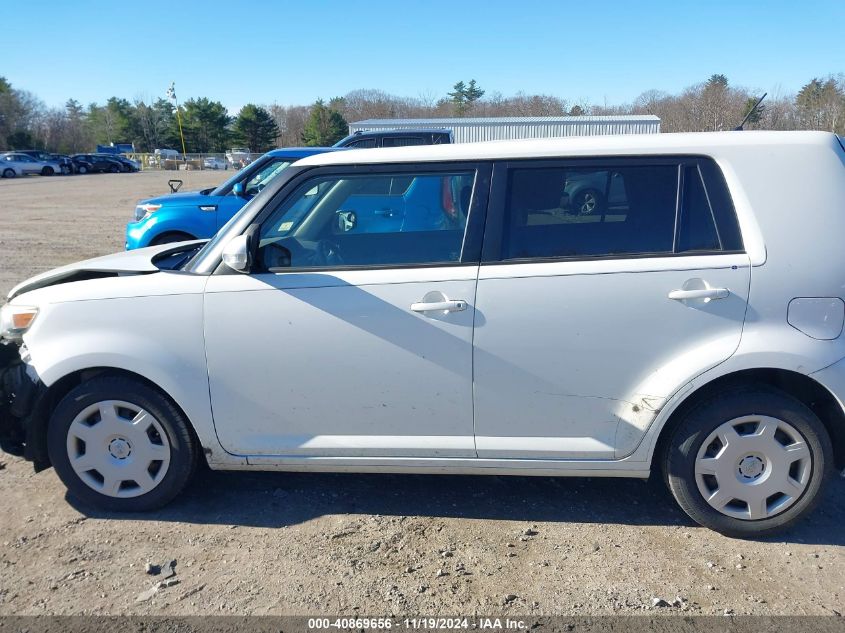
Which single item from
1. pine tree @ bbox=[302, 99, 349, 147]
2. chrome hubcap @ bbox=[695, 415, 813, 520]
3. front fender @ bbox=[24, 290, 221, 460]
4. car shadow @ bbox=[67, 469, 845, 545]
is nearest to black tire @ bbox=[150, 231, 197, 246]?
car shadow @ bbox=[67, 469, 845, 545]

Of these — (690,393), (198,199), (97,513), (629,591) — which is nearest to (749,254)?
(690,393)

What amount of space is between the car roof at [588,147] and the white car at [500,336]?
0.01 metres

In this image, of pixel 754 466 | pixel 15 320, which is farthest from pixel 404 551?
pixel 15 320

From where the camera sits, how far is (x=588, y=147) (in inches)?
131

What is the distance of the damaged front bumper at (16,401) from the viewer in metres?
3.54

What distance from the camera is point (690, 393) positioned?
3.21m

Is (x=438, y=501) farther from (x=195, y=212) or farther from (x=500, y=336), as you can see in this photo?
(x=195, y=212)

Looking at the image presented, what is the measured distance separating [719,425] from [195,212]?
22.7ft

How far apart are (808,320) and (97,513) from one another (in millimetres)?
3710

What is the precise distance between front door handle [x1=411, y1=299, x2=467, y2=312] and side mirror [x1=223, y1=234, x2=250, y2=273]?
0.85 metres

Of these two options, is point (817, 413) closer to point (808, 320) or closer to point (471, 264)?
point (808, 320)

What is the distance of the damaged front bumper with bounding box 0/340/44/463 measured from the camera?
3.54 metres

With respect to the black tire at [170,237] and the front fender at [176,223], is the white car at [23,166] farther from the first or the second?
the black tire at [170,237]

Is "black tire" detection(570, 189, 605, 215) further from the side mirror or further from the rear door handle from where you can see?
the side mirror
